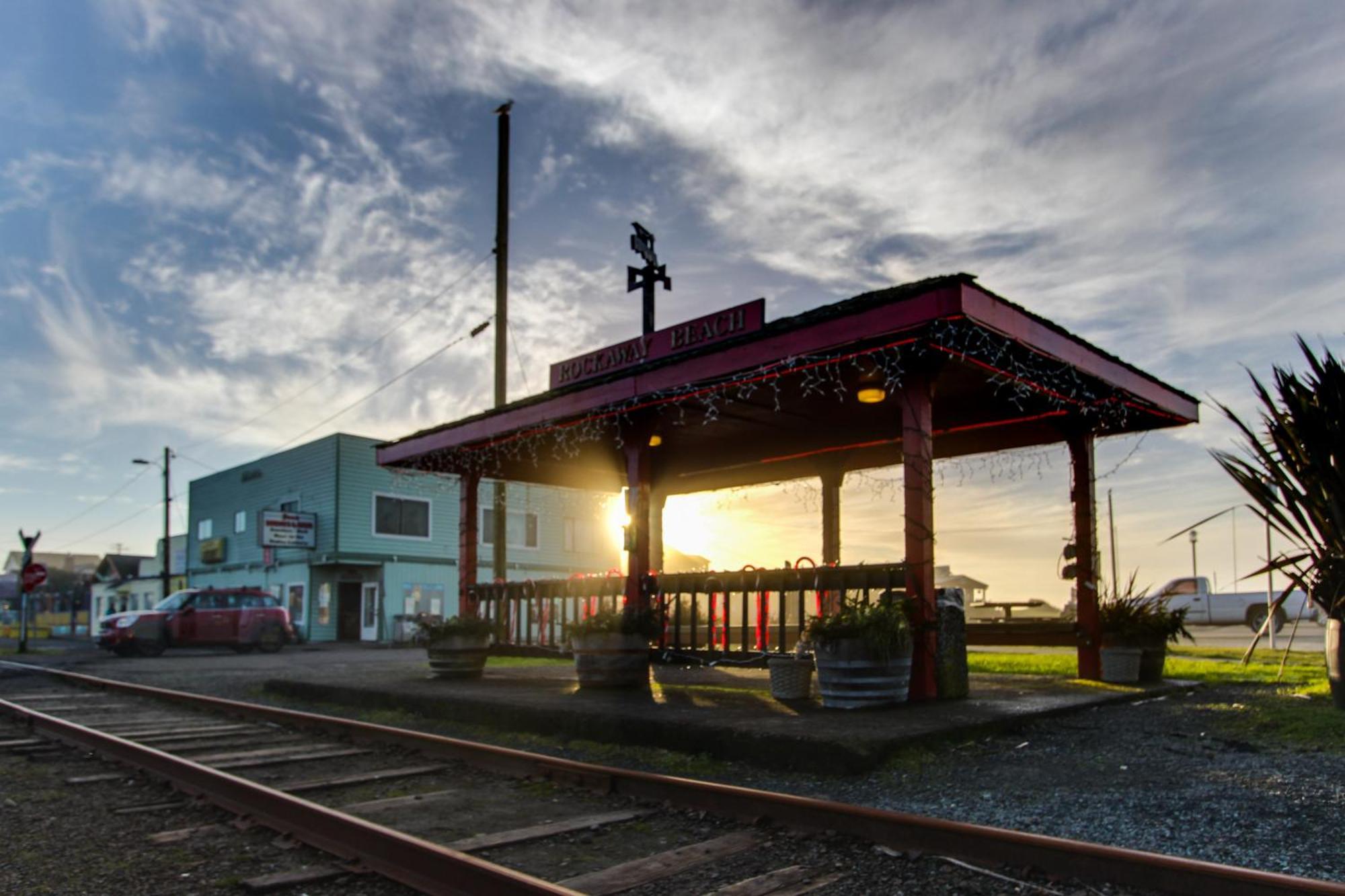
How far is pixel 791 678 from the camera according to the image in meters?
8.63

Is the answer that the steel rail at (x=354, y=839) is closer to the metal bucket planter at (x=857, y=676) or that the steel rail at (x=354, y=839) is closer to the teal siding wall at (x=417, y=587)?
the metal bucket planter at (x=857, y=676)

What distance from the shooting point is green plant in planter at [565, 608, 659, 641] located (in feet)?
32.6

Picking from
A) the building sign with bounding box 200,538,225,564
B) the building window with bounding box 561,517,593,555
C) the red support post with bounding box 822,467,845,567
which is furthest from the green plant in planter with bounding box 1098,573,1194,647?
A: the building sign with bounding box 200,538,225,564

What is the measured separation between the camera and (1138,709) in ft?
27.2

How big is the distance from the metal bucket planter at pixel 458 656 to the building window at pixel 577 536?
2800cm

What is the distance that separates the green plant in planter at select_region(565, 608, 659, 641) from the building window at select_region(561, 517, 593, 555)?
30009 millimetres

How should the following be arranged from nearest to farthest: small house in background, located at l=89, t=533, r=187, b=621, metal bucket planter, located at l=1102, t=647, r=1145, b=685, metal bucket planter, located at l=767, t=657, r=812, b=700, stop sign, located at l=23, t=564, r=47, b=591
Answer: metal bucket planter, located at l=767, t=657, r=812, b=700
metal bucket planter, located at l=1102, t=647, r=1145, b=685
stop sign, located at l=23, t=564, r=47, b=591
small house in background, located at l=89, t=533, r=187, b=621

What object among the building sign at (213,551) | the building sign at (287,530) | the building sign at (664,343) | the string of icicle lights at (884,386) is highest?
the building sign at (664,343)

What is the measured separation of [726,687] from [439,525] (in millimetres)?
28013

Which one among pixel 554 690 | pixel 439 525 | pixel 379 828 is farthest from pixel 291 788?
pixel 439 525

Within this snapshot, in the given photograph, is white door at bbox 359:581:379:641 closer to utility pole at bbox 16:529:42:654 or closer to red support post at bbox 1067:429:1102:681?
utility pole at bbox 16:529:42:654

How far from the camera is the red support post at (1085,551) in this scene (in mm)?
10352

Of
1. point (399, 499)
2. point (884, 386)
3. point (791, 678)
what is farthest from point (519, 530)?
point (791, 678)

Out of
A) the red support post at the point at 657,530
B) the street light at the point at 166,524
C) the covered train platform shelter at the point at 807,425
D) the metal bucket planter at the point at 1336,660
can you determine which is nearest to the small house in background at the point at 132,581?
the street light at the point at 166,524
